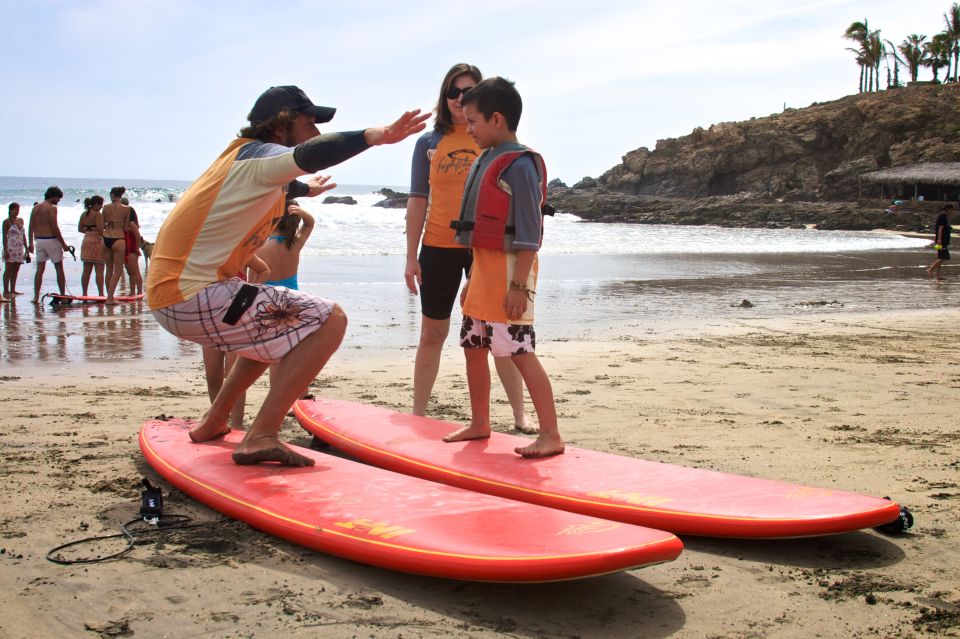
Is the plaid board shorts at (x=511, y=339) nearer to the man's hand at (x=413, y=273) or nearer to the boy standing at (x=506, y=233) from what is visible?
the boy standing at (x=506, y=233)

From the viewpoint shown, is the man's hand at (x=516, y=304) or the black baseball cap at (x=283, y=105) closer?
the black baseball cap at (x=283, y=105)

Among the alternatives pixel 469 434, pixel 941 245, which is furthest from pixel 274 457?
pixel 941 245

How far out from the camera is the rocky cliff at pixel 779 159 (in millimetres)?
54156

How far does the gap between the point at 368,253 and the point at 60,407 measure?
16.6 m

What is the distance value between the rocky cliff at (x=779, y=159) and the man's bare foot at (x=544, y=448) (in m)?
45.9

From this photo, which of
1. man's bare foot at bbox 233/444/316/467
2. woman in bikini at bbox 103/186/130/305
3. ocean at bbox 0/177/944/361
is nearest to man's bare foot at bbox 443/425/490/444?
man's bare foot at bbox 233/444/316/467

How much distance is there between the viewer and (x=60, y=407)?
5.37 meters

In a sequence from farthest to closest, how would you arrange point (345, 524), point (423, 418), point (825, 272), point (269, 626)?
point (825, 272) → point (423, 418) → point (345, 524) → point (269, 626)

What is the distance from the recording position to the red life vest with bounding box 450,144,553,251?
4.00 m

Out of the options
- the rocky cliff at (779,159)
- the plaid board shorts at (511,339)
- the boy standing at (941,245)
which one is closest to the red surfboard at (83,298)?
the plaid board shorts at (511,339)

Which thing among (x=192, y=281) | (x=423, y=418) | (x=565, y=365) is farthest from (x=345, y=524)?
(x=565, y=365)

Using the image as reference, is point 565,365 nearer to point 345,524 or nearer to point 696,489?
point 696,489

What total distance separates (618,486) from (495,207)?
138cm

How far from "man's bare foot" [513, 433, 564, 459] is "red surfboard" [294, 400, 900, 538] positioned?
33 mm
